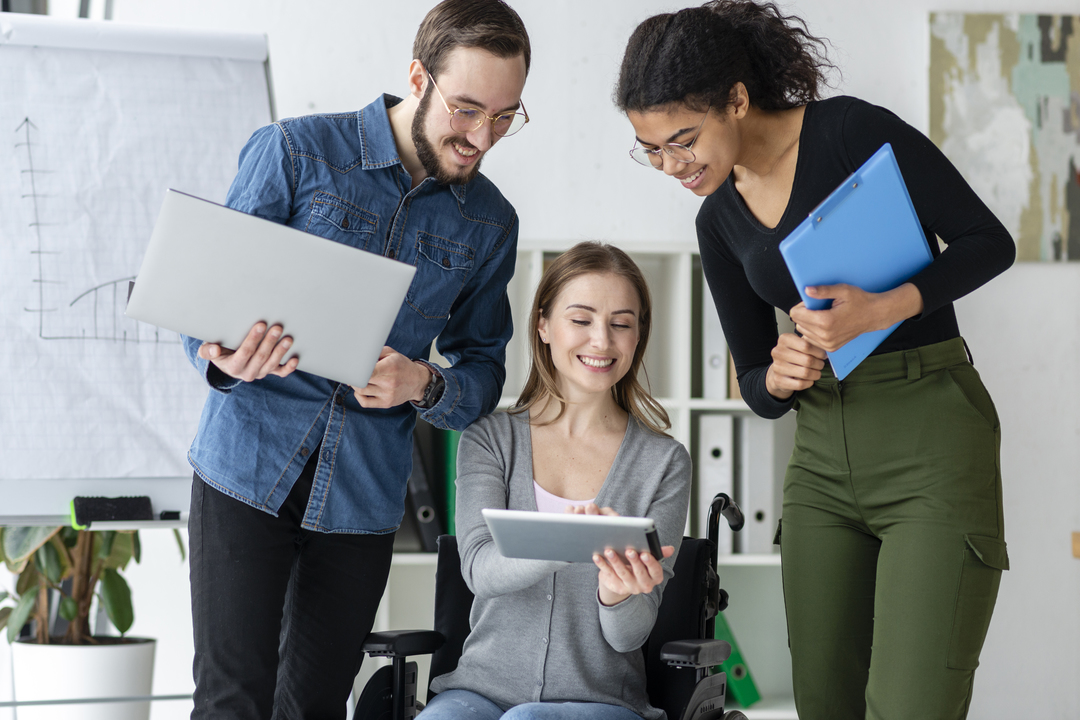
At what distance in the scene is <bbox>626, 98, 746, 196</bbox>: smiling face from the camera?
122 cm

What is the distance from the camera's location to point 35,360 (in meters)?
1.77

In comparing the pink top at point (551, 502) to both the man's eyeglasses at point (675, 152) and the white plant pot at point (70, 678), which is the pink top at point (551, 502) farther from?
the white plant pot at point (70, 678)

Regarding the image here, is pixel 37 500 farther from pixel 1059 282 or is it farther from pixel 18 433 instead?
pixel 1059 282

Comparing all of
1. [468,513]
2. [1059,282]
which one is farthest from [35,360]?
[1059,282]

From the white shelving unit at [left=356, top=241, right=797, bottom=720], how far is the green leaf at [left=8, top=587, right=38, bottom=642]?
2.58 ft

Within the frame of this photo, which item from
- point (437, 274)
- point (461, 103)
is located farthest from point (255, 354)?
point (461, 103)

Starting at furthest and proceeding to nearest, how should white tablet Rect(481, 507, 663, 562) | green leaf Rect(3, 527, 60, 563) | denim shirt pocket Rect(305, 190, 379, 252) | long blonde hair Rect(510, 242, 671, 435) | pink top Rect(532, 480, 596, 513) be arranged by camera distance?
green leaf Rect(3, 527, 60, 563) < long blonde hair Rect(510, 242, 671, 435) < pink top Rect(532, 480, 596, 513) < denim shirt pocket Rect(305, 190, 379, 252) < white tablet Rect(481, 507, 663, 562)

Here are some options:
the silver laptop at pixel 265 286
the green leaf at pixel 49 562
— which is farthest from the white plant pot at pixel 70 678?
the silver laptop at pixel 265 286

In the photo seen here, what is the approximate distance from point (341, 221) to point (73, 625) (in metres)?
1.41

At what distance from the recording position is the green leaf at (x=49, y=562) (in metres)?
2.03

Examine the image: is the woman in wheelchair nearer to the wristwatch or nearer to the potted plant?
the wristwatch

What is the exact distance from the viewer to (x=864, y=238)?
1.06m

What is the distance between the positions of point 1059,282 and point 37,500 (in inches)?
107

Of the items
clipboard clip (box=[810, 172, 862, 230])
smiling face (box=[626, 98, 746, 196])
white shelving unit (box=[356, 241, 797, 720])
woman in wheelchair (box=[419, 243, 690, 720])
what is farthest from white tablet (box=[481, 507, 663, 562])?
white shelving unit (box=[356, 241, 797, 720])
